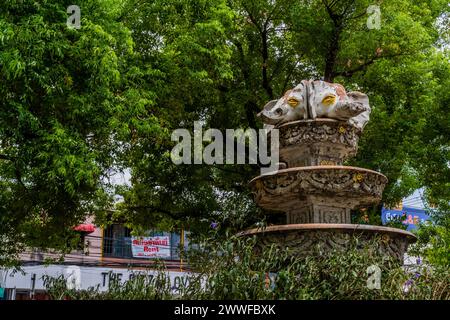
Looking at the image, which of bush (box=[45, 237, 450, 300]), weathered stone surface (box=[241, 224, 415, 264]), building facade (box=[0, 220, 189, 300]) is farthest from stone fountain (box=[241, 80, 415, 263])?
building facade (box=[0, 220, 189, 300])

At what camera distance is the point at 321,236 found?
21.6ft

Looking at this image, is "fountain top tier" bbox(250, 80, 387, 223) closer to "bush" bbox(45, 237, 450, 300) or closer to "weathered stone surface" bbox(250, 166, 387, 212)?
"weathered stone surface" bbox(250, 166, 387, 212)

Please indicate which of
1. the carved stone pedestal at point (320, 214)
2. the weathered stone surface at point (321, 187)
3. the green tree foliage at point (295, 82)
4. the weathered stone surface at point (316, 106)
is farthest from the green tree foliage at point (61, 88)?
the carved stone pedestal at point (320, 214)

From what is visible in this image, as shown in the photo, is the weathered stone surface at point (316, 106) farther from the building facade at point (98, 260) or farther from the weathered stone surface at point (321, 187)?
the building facade at point (98, 260)

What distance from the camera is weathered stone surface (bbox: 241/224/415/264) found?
655 cm

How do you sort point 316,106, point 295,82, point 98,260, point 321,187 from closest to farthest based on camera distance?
point 321,187 → point 316,106 → point 295,82 → point 98,260

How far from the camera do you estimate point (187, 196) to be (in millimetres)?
14258

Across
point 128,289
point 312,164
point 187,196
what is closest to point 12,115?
point 128,289

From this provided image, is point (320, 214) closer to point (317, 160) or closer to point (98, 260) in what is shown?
point (317, 160)

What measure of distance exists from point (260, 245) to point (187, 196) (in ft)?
24.6

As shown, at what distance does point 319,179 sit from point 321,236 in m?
0.80

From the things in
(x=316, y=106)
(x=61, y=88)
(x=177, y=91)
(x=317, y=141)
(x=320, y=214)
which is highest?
(x=177, y=91)

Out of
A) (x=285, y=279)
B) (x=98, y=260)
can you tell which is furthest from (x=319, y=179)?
(x=98, y=260)

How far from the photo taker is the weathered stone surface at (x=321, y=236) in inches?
258
